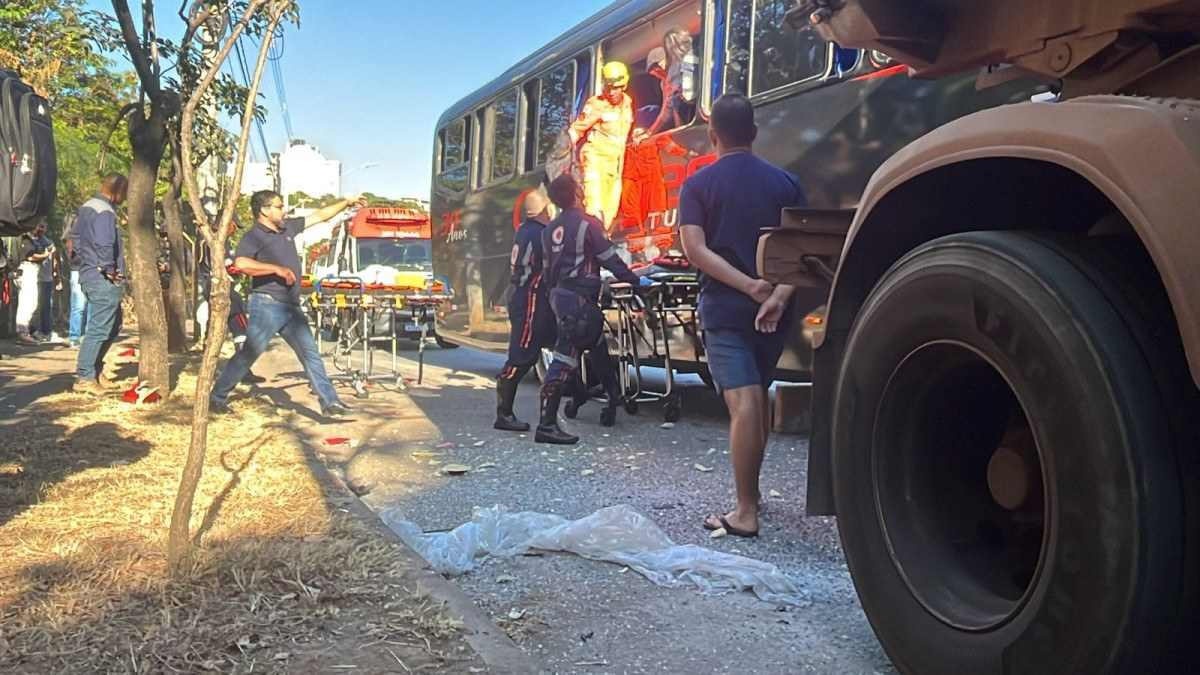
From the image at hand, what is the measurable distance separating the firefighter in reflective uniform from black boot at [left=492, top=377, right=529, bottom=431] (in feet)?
6.05

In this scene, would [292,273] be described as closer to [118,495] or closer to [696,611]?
[118,495]

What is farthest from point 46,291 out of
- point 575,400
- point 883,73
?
point 883,73

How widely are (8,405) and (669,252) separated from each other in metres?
5.11

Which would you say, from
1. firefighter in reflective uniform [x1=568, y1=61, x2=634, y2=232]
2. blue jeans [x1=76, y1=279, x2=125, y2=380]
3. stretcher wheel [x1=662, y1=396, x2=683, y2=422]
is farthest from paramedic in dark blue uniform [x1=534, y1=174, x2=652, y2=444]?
blue jeans [x1=76, y1=279, x2=125, y2=380]

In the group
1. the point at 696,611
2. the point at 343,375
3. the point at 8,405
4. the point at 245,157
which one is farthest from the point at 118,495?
the point at 343,375

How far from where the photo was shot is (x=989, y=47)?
2742 millimetres

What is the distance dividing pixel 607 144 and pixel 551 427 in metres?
2.85

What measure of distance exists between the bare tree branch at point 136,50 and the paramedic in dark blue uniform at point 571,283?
3.55 metres

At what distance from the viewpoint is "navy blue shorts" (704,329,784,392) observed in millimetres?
4312

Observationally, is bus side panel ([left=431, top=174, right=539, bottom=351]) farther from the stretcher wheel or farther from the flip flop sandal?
the flip flop sandal

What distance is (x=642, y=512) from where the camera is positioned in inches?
186

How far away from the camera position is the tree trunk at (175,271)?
10.9 m

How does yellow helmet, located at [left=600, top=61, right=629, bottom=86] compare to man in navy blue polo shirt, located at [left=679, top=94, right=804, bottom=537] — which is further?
yellow helmet, located at [left=600, top=61, right=629, bottom=86]

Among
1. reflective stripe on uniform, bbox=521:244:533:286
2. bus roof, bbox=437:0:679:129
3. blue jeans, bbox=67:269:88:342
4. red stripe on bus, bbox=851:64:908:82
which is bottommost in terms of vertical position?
blue jeans, bbox=67:269:88:342
